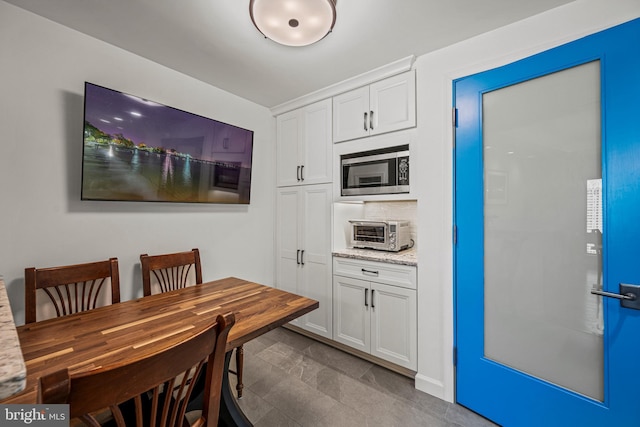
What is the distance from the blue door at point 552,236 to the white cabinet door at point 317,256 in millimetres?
1209

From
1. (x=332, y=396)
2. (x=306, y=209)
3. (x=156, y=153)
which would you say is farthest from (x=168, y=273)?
(x=332, y=396)

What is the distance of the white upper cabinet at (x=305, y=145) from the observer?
2729 millimetres

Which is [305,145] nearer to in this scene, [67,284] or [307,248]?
[307,248]

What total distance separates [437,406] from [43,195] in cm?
303

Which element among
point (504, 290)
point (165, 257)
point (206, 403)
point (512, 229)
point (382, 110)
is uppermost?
point (382, 110)

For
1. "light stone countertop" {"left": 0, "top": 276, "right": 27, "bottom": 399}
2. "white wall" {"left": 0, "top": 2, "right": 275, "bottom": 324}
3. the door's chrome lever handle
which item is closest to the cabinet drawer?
the door's chrome lever handle

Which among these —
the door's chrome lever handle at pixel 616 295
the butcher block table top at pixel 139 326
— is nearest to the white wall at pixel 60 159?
the butcher block table top at pixel 139 326

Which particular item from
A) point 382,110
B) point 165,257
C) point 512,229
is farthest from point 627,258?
point 165,257

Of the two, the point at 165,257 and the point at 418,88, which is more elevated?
the point at 418,88

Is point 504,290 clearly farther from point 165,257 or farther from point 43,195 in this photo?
point 43,195

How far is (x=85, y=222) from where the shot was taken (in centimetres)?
190

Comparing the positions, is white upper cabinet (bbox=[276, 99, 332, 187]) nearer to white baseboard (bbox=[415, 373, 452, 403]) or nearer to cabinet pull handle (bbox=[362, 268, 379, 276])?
cabinet pull handle (bbox=[362, 268, 379, 276])

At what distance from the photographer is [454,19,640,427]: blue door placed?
137cm

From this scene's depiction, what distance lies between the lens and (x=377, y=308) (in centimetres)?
231
